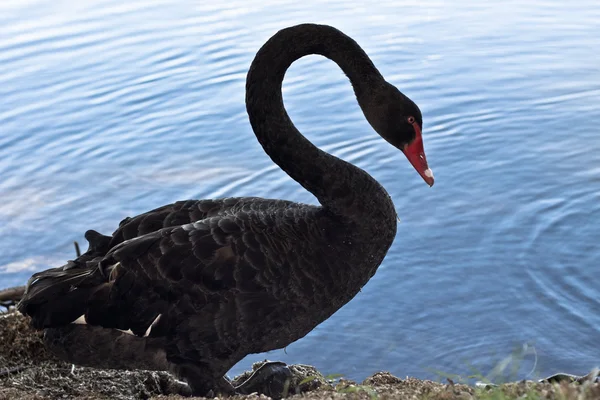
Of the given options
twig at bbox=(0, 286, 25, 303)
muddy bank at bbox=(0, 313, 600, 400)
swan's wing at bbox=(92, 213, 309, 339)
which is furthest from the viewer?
twig at bbox=(0, 286, 25, 303)

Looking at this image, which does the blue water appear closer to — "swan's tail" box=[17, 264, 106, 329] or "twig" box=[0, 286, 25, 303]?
"twig" box=[0, 286, 25, 303]

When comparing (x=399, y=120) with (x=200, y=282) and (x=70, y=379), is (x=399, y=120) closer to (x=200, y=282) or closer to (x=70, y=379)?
(x=200, y=282)

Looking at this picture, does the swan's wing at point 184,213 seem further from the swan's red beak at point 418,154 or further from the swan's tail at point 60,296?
the swan's red beak at point 418,154

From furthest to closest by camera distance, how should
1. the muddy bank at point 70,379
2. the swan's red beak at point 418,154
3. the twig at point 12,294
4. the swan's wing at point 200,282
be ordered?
the twig at point 12,294, the swan's red beak at point 418,154, the muddy bank at point 70,379, the swan's wing at point 200,282

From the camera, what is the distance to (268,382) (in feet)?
11.5

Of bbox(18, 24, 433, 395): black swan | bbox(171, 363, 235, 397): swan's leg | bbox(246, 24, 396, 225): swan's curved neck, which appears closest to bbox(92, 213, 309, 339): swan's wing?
bbox(18, 24, 433, 395): black swan

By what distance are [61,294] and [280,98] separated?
1165mm

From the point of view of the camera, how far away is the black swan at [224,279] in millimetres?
3266

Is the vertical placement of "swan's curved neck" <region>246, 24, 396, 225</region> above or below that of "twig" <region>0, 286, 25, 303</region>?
above

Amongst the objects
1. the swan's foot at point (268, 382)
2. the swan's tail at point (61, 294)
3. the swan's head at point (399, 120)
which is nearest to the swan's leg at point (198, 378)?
the swan's foot at point (268, 382)

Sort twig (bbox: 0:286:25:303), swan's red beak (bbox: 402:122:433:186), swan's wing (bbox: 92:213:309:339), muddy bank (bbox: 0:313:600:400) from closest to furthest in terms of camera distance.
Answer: swan's wing (bbox: 92:213:309:339)
muddy bank (bbox: 0:313:600:400)
swan's red beak (bbox: 402:122:433:186)
twig (bbox: 0:286:25:303)

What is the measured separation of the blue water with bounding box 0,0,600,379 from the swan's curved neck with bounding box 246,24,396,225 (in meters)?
1.04

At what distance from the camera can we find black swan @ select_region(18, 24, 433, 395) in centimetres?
327

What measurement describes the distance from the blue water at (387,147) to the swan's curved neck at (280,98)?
1038 mm
